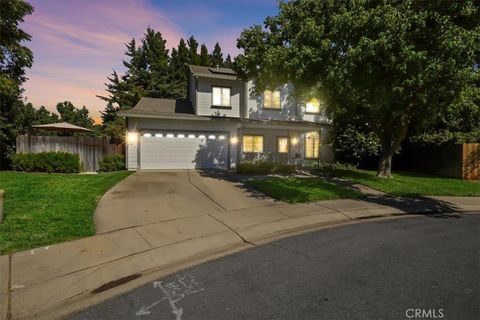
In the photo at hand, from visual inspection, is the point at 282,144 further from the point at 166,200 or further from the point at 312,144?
the point at 166,200

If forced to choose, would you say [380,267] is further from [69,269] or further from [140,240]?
[69,269]

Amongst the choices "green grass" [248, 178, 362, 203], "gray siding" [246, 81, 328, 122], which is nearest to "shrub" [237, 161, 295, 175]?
"green grass" [248, 178, 362, 203]

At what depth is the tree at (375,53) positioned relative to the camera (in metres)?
10.4

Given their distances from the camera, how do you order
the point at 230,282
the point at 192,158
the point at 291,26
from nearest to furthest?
1. the point at 230,282
2. the point at 291,26
3. the point at 192,158

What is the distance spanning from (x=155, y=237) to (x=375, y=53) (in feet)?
30.9

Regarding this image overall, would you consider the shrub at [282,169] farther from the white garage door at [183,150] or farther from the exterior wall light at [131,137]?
the exterior wall light at [131,137]

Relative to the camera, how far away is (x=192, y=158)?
19156mm

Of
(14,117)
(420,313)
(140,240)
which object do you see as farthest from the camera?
(14,117)

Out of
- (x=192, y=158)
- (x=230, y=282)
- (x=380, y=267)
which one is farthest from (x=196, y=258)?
(x=192, y=158)

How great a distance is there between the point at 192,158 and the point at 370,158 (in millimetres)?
12759

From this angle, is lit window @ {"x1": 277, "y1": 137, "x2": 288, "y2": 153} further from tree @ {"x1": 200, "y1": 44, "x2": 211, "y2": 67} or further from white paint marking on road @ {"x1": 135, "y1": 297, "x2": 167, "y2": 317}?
tree @ {"x1": 200, "y1": 44, "x2": 211, "y2": 67}

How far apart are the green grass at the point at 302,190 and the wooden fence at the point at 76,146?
31.8 feet

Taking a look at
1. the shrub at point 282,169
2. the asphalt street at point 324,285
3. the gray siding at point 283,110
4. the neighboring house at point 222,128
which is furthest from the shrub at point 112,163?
the asphalt street at point 324,285

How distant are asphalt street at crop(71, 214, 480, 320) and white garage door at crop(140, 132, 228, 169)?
13048mm
